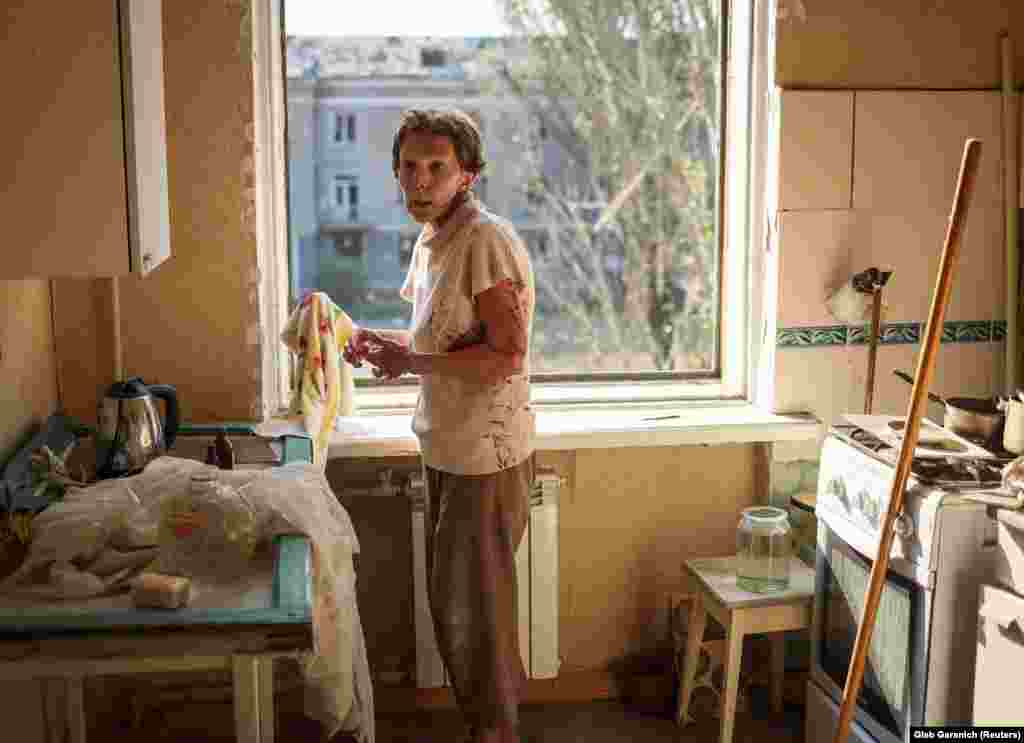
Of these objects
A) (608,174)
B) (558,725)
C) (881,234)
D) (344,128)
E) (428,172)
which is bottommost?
(558,725)

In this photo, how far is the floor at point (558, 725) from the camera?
292 cm

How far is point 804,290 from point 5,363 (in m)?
1.86

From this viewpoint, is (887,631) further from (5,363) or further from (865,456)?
(5,363)

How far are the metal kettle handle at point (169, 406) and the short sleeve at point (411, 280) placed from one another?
55 centimetres

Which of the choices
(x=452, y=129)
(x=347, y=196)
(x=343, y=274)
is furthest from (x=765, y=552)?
(x=347, y=196)

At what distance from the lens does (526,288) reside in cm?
245

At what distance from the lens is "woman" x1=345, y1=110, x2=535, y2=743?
94.2 inches

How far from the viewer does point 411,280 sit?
2.69 metres

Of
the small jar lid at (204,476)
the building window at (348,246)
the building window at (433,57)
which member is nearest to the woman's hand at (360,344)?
the small jar lid at (204,476)

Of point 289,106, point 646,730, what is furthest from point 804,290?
A: point 289,106

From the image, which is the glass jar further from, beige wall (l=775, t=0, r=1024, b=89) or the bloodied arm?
beige wall (l=775, t=0, r=1024, b=89)

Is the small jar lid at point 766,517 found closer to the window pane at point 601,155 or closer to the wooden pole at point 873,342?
the wooden pole at point 873,342

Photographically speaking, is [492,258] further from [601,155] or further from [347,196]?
[347,196]

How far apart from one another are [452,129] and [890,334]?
1.31 metres
